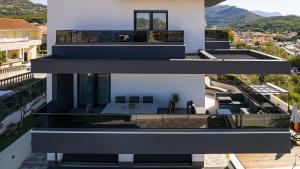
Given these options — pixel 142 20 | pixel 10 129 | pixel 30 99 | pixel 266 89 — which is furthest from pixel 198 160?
pixel 30 99

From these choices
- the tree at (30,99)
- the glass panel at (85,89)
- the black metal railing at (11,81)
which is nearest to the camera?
the glass panel at (85,89)

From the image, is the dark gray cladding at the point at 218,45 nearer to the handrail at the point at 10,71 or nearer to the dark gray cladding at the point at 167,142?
the dark gray cladding at the point at 167,142

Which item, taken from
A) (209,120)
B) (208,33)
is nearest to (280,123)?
(209,120)

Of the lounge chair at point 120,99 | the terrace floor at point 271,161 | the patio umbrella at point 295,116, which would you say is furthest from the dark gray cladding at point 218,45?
the lounge chair at point 120,99

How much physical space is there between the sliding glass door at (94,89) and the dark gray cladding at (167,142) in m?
4.15

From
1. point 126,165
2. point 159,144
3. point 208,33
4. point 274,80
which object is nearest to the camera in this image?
point 159,144

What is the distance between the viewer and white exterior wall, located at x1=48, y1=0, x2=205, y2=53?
18344 mm

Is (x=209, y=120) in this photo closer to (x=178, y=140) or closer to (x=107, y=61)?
(x=178, y=140)

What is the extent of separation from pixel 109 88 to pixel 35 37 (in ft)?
198

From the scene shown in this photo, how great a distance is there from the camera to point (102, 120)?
14.2 metres

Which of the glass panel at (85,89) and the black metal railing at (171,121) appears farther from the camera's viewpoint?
the glass panel at (85,89)

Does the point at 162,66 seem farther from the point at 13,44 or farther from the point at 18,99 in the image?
the point at 13,44

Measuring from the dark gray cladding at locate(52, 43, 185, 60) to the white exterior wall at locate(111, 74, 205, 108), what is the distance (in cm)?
211

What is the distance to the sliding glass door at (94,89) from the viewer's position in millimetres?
18109
